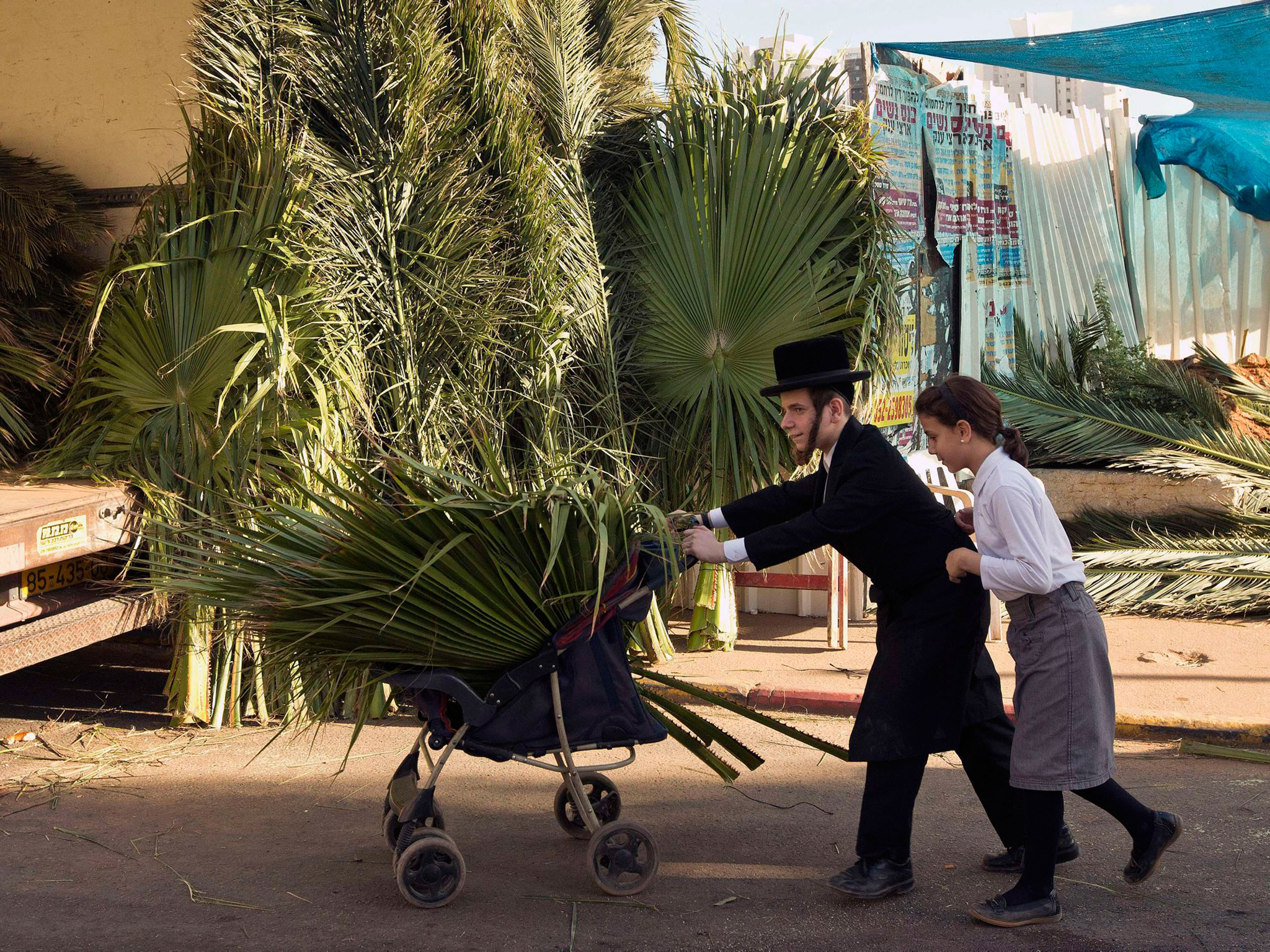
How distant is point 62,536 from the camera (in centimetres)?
541

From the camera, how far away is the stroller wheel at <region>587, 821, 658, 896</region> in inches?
158

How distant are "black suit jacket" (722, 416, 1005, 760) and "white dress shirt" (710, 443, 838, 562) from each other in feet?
0.10

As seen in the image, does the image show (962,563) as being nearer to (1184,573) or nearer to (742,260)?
(742,260)

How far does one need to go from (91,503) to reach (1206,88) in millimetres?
9049

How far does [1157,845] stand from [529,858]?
2152 mm

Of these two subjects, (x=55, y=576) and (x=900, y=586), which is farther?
(x=55, y=576)

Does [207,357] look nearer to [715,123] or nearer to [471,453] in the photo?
[471,453]

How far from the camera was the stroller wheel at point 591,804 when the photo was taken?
4.50m

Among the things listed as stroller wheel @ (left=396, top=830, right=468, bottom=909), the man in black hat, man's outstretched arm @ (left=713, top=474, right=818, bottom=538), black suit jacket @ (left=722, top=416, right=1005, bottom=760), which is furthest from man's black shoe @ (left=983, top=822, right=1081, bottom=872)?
stroller wheel @ (left=396, top=830, right=468, bottom=909)

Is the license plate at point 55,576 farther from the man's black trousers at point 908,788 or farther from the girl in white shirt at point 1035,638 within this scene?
the girl in white shirt at point 1035,638

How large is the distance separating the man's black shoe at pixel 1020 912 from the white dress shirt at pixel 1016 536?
0.95 metres

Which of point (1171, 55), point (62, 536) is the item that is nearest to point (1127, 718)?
point (62, 536)

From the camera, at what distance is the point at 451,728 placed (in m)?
3.98

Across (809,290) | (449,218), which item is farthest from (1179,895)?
(449,218)
